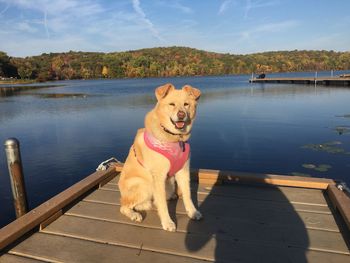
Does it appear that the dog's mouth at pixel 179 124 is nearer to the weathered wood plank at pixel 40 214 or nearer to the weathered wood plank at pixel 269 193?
the weathered wood plank at pixel 269 193

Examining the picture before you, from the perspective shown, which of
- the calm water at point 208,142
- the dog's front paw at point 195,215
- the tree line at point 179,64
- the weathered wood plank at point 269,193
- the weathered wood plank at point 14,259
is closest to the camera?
the weathered wood plank at point 14,259

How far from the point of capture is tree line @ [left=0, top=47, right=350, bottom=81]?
119m

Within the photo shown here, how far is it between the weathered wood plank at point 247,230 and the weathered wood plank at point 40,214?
0.68 feet

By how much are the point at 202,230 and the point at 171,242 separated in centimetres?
42

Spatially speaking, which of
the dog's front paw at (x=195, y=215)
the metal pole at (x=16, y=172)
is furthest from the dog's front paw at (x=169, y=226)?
the metal pole at (x=16, y=172)

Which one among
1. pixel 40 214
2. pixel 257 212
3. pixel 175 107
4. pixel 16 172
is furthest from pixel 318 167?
pixel 40 214

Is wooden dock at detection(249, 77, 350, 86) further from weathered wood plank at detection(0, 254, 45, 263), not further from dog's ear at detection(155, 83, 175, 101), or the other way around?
weathered wood plank at detection(0, 254, 45, 263)

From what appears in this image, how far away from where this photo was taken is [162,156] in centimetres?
344

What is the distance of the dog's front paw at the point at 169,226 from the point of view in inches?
134

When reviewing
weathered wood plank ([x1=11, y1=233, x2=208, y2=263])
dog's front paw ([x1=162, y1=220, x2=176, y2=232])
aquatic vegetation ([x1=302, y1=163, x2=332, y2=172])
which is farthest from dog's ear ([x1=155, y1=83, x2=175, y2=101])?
aquatic vegetation ([x1=302, y1=163, x2=332, y2=172])

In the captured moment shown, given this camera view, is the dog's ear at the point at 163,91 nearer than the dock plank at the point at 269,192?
Yes

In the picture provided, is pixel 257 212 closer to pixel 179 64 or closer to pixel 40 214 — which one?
pixel 40 214

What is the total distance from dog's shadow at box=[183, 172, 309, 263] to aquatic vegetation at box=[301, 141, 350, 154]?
8.67 m

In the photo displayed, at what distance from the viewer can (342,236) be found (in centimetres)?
324
